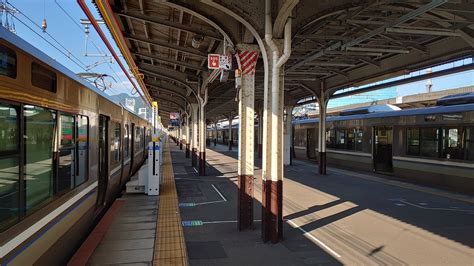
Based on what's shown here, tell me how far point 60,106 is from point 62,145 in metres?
0.47

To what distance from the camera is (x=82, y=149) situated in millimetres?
5285

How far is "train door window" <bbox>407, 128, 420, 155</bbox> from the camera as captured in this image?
12.7m

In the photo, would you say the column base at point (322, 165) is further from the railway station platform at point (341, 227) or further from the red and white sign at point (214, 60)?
the red and white sign at point (214, 60)

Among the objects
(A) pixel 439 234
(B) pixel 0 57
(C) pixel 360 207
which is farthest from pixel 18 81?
(C) pixel 360 207

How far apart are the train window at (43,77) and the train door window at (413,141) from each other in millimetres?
11934

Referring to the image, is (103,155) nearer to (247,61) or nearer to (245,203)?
(245,203)

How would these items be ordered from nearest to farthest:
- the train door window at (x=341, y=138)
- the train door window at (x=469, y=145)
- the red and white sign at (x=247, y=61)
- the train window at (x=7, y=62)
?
1. the train window at (x=7, y=62)
2. the red and white sign at (x=247, y=61)
3. the train door window at (x=469, y=145)
4. the train door window at (x=341, y=138)

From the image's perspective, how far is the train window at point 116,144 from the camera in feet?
27.3

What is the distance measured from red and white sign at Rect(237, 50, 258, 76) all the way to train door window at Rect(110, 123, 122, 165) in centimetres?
332

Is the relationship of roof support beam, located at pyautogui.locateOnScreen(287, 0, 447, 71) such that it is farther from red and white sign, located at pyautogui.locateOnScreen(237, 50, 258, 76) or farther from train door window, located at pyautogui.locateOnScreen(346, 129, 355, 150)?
train door window, located at pyautogui.locateOnScreen(346, 129, 355, 150)

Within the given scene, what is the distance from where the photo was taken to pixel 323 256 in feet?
17.5

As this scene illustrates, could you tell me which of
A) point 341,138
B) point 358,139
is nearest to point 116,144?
point 358,139

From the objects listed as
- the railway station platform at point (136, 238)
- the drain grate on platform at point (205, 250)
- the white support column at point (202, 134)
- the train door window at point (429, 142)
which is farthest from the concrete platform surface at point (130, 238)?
the train door window at point (429, 142)

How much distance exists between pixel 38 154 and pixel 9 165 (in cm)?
59
